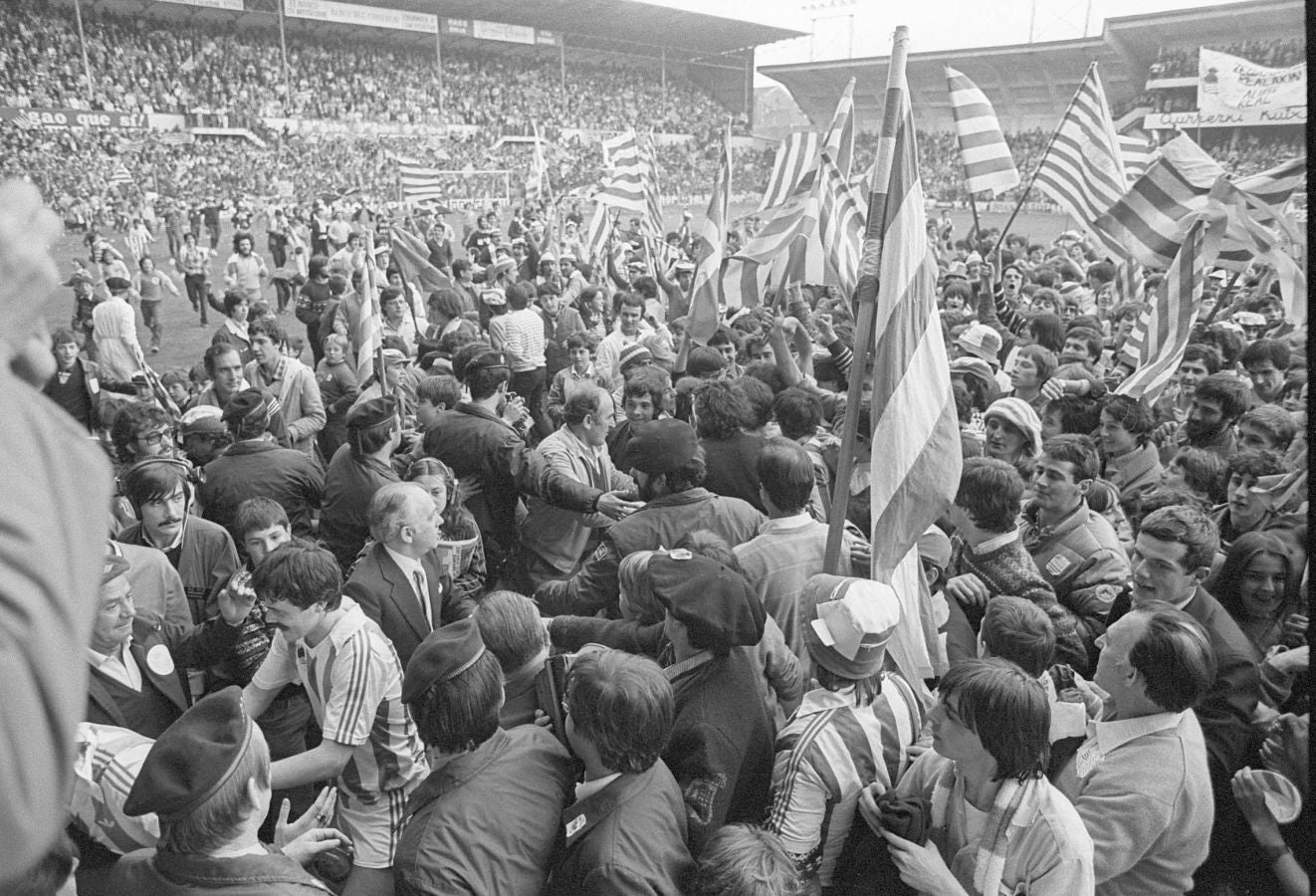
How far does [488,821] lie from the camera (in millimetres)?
2145

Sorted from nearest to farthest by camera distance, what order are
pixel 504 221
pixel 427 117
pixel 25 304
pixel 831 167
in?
1. pixel 25 304
2. pixel 831 167
3. pixel 504 221
4. pixel 427 117

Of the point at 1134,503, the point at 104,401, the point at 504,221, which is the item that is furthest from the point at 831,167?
the point at 504,221

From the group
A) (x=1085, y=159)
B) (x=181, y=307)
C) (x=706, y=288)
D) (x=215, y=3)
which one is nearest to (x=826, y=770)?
(x=706, y=288)

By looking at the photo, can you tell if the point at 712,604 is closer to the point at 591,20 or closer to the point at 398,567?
the point at 398,567

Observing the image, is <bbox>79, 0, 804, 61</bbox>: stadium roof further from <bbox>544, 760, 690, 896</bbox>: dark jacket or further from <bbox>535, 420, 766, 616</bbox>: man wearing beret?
<bbox>544, 760, 690, 896</bbox>: dark jacket

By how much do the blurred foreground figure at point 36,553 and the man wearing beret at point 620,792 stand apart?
1.50 metres

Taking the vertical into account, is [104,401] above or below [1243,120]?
below

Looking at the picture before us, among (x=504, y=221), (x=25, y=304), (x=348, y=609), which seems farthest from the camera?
(x=504, y=221)

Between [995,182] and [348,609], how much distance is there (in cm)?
812

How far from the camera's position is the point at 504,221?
33.4 m

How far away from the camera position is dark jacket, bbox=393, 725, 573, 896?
80.1 inches

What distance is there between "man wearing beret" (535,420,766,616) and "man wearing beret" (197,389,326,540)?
59.8 inches

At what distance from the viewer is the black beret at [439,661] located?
7.64ft

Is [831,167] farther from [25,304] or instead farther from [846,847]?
[25,304]
